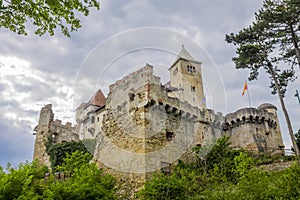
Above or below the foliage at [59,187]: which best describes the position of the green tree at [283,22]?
above

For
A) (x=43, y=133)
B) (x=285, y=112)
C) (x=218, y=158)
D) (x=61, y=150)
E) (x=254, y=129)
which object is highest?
(x=43, y=133)

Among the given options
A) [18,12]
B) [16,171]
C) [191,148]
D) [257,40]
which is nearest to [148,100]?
[191,148]

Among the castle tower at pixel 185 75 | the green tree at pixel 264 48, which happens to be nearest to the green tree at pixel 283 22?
the green tree at pixel 264 48

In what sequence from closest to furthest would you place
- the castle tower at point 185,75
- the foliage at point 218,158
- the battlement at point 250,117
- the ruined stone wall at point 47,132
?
the foliage at point 218,158
the battlement at point 250,117
the ruined stone wall at point 47,132
the castle tower at point 185,75

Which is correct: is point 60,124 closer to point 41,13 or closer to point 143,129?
point 143,129

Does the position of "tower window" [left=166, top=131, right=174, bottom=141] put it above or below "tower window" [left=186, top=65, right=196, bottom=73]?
below

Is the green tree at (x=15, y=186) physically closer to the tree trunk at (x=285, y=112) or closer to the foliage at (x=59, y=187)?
the foliage at (x=59, y=187)

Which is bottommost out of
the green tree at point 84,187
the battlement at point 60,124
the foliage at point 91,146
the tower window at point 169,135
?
the green tree at point 84,187

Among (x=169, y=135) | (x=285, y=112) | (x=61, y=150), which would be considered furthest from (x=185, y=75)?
(x=169, y=135)

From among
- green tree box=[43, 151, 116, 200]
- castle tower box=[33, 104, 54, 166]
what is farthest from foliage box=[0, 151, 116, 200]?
castle tower box=[33, 104, 54, 166]

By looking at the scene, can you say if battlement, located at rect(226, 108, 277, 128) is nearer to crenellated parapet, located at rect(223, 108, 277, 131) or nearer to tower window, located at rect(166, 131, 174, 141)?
crenellated parapet, located at rect(223, 108, 277, 131)

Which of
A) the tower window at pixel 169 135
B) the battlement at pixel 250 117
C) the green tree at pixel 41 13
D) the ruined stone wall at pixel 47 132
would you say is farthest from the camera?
the ruined stone wall at pixel 47 132

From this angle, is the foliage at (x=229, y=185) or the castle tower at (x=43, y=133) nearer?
the foliage at (x=229, y=185)

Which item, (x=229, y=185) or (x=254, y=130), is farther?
(x=254, y=130)
